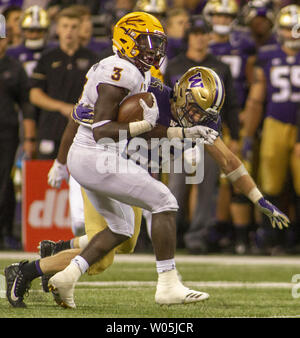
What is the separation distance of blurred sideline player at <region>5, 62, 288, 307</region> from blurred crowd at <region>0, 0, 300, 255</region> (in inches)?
103

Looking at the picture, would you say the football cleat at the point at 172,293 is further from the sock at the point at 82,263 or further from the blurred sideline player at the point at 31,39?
the blurred sideline player at the point at 31,39

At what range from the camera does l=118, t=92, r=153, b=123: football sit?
502 cm

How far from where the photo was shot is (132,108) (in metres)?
5.03

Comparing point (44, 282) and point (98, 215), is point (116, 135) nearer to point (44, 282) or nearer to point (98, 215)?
point (98, 215)

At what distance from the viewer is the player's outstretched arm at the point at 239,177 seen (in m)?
5.37

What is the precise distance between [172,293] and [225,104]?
3.58 metres

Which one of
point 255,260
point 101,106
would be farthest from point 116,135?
point 255,260

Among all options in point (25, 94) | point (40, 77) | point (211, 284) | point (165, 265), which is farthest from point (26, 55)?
point (165, 265)

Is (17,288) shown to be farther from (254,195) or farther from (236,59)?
(236,59)

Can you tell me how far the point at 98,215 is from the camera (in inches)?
215

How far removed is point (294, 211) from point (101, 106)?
4312 mm

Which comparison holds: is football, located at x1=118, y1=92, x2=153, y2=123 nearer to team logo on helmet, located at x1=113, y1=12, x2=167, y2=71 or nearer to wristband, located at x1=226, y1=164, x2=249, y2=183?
team logo on helmet, located at x1=113, y1=12, x2=167, y2=71

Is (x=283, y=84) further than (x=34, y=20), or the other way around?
(x=34, y=20)
